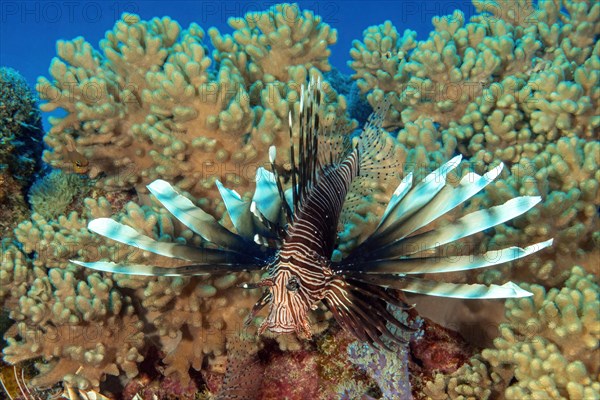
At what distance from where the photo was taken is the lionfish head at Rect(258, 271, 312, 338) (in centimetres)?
192

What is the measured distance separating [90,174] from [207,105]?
1.23 metres

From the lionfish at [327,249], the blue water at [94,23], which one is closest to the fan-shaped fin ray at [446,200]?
the lionfish at [327,249]

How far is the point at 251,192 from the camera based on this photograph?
330cm

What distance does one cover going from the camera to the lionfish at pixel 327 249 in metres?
1.89

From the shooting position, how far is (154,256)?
273cm

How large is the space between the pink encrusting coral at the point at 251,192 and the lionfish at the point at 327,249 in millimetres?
513

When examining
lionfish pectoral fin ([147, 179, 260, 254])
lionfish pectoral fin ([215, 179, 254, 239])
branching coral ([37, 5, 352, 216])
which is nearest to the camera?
lionfish pectoral fin ([147, 179, 260, 254])

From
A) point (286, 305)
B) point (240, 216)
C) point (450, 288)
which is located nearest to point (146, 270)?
point (240, 216)

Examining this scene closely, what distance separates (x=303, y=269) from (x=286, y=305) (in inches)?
6.9

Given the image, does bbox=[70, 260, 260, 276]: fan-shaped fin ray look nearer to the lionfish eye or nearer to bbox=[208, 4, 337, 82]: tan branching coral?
the lionfish eye

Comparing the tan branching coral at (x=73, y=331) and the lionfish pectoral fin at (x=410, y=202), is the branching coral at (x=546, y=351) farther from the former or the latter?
the tan branching coral at (x=73, y=331)

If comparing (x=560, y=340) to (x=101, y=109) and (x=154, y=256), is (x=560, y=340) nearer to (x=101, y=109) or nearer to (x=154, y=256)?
(x=154, y=256)

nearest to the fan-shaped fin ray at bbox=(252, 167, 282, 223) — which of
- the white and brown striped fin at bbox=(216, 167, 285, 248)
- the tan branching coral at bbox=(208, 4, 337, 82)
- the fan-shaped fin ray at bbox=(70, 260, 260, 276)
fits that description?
the white and brown striped fin at bbox=(216, 167, 285, 248)

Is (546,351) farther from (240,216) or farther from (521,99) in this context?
(521,99)
